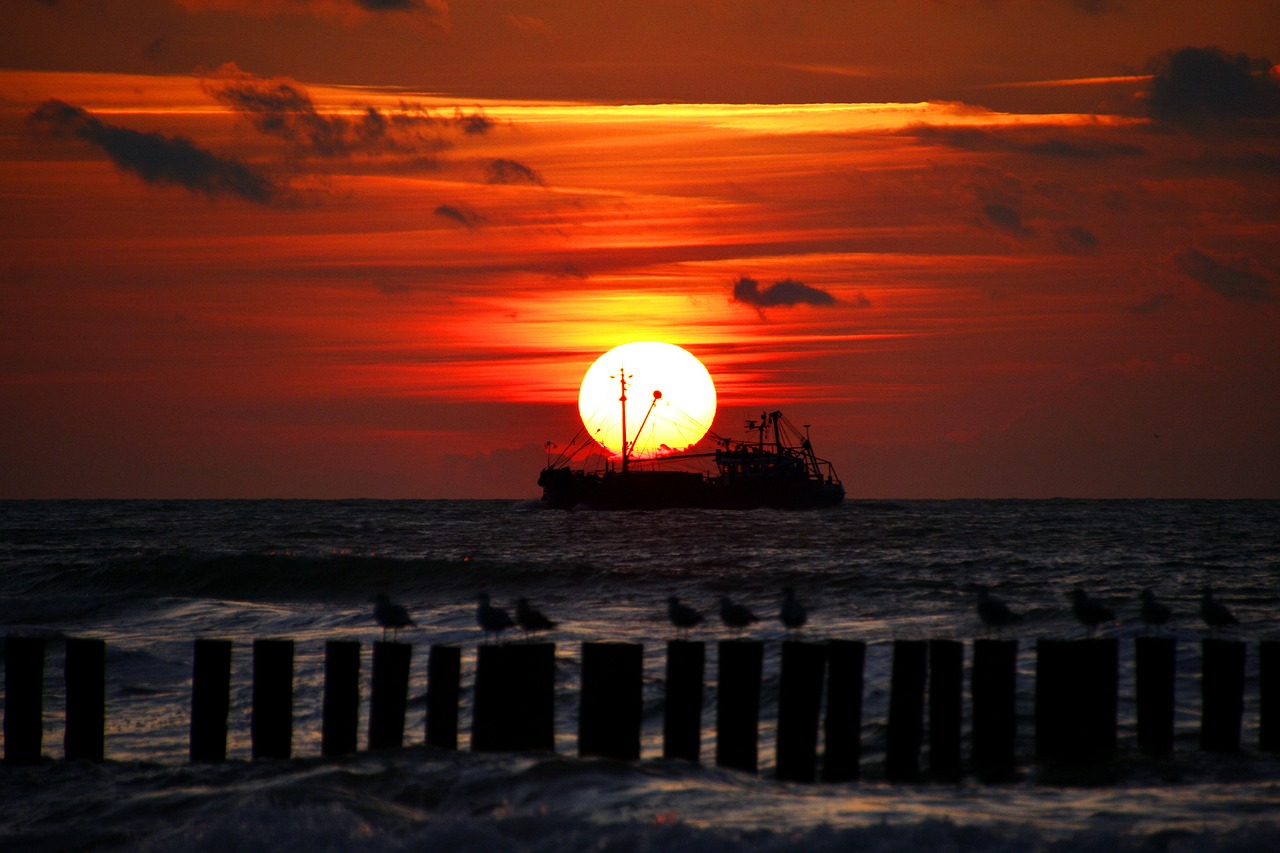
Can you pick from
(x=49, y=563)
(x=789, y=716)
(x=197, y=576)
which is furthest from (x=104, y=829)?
(x=49, y=563)

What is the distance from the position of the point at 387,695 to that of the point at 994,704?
538 centimetres

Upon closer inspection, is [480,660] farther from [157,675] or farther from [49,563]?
[49,563]

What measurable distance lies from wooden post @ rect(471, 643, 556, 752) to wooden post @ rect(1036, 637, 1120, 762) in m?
4.37

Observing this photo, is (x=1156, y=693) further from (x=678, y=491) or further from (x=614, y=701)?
(x=678, y=491)

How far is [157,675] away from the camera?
18.0m

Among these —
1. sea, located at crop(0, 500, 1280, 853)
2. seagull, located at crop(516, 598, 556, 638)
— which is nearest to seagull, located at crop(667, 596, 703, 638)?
sea, located at crop(0, 500, 1280, 853)

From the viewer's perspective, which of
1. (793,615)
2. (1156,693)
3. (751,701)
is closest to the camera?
(751,701)

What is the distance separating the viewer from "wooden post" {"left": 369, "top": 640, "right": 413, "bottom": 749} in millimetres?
11805

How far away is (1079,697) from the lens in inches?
459

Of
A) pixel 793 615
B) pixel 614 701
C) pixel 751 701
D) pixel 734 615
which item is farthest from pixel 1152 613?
pixel 614 701

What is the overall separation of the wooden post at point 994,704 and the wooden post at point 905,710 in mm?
565

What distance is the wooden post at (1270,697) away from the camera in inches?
460

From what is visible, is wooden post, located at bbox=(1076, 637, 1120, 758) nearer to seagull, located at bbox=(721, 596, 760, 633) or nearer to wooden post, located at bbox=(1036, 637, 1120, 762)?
wooden post, located at bbox=(1036, 637, 1120, 762)

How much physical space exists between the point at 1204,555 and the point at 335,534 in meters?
44.9
